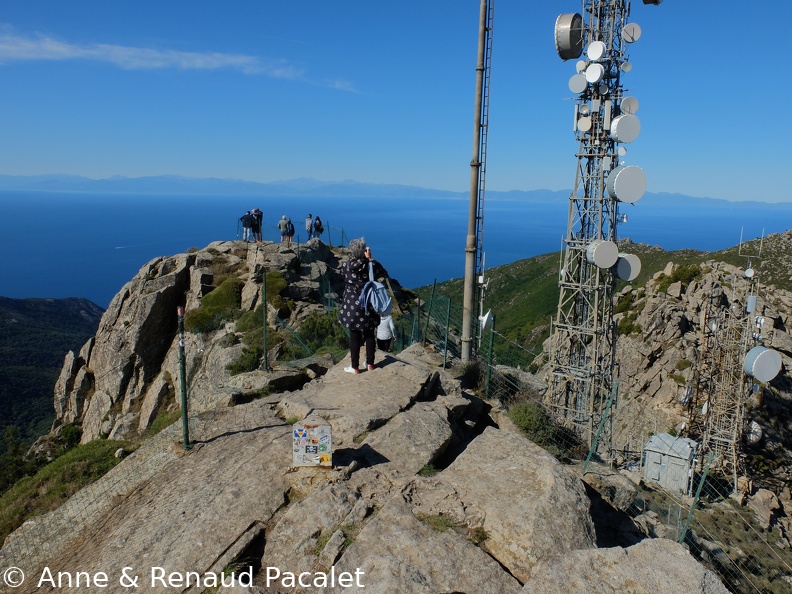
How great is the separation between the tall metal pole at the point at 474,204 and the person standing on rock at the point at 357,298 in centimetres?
322

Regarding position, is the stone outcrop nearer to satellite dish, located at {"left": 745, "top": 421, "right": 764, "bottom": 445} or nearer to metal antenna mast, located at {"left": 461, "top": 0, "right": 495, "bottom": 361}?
metal antenna mast, located at {"left": 461, "top": 0, "right": 495, "bottom": 361}

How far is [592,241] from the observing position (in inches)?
711

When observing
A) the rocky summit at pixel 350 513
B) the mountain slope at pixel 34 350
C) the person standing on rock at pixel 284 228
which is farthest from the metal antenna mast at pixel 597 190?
the mountain slope at pixel 34 350

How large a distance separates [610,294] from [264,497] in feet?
48.5

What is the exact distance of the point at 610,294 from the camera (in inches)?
730

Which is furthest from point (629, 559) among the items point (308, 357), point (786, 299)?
point (786, 299)

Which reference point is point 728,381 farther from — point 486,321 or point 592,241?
point 486,321

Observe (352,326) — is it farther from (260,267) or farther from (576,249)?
(260,267)

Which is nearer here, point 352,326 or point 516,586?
point 516,586

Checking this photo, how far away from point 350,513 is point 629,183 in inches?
568

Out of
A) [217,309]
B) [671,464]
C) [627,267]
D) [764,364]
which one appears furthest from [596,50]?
[217,309]

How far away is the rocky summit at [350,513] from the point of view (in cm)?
547

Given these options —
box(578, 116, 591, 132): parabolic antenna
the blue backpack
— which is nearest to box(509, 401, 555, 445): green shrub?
the blue backpack

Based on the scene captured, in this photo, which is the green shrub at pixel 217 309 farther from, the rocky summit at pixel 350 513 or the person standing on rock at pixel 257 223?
the rocky summit at pixel 350 513
